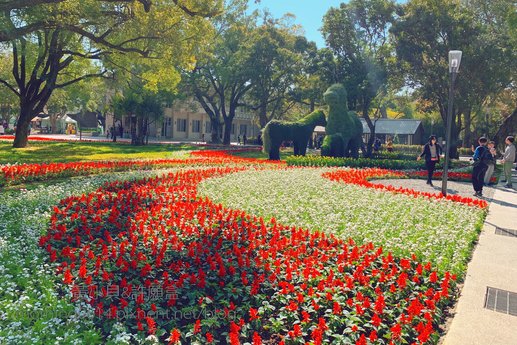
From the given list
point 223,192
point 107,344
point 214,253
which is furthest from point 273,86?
point 107,344

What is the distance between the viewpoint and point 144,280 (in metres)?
4.82

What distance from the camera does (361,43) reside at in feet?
111

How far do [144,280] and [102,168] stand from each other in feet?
Answer: 35.7

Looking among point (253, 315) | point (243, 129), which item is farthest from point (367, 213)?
point (243, 129)

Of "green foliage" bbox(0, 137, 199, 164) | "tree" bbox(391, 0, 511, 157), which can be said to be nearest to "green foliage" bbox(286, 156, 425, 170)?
"green foliage" bbox(0, 137, 199, 164)

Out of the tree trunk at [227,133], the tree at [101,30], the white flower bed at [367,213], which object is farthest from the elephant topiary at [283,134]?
the tree trunk at [227,133]

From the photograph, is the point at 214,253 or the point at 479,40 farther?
the point at 479,40

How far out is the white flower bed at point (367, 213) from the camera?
20.9 feet

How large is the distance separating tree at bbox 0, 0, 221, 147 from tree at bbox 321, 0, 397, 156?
43.4ft

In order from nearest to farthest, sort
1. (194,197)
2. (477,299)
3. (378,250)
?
(477,299)
(378,250)
(194,197)

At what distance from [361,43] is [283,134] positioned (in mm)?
15754

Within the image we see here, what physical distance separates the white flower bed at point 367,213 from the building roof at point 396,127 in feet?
133

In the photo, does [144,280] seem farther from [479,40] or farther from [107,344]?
[479,40]

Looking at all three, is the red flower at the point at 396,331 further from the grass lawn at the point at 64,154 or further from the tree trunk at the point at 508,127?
the tree trunk at the point at 508,127
